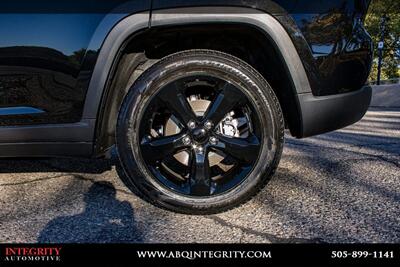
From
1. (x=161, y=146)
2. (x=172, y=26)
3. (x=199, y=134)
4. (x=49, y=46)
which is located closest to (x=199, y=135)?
(x=199, y=134)

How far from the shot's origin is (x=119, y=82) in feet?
7.40

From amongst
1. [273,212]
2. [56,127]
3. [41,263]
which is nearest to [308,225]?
[273,212]

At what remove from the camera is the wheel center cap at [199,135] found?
2.13 meters

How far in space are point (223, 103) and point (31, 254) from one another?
1204mm

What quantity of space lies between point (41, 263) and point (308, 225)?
50.7 inches

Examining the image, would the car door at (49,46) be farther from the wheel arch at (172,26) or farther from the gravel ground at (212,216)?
the gravel ground at (212,216)

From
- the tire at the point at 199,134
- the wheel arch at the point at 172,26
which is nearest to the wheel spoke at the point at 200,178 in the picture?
the tire at the point at 199,134

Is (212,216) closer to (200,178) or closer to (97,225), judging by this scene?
(200,178)

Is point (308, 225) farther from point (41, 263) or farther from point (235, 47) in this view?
point (41, 263)

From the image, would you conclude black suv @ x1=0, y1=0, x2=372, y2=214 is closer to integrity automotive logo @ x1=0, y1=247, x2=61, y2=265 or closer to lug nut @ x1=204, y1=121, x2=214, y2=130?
lug nut @ x1=204, y1=121, x2=214, y2=130

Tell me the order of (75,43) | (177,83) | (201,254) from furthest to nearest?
(177,83) → (75,43) → (201,254)

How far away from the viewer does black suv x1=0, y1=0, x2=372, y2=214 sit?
6.51 feet

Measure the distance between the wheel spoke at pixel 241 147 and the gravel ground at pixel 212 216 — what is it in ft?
1.03

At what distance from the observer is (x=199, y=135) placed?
2.13m
